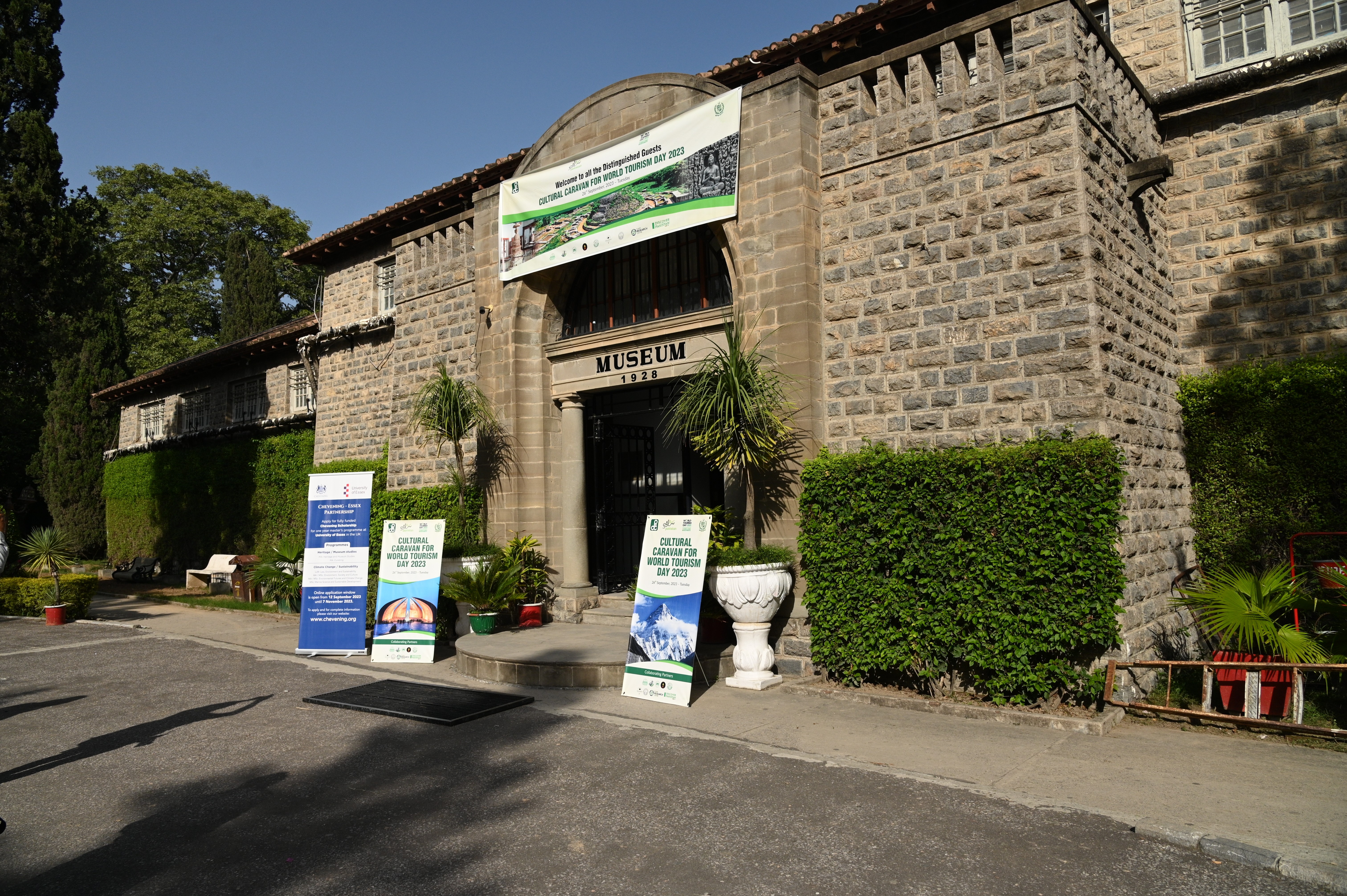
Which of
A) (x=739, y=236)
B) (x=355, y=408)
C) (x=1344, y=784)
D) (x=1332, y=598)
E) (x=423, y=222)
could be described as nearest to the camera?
(x=1344, y=784)

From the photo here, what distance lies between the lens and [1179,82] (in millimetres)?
9461

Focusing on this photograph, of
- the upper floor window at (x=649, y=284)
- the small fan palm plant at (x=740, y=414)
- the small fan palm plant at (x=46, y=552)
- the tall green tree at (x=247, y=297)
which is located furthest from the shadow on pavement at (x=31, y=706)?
the tall green tree at (x=247, y=297)

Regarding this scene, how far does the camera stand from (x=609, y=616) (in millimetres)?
10922

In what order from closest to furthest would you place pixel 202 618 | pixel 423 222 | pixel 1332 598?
pixel 1332 598, pixel 202 618, pixel 423 222

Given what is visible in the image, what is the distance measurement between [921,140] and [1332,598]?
5.52 m

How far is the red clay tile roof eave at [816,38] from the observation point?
32.1 feet

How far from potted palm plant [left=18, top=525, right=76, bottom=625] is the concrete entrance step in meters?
10.9

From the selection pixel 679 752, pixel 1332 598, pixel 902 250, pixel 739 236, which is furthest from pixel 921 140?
pixel 679 752

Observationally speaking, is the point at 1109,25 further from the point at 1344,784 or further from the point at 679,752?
the point at 679,752

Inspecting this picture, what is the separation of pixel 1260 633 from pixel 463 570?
848 cm

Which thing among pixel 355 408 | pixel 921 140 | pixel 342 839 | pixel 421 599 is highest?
pixel 921 140

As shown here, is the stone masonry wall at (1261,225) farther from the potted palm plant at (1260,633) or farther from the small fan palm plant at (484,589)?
the small fan palm plant at (484,589)

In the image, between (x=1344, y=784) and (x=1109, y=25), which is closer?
(x=1344, y=784)

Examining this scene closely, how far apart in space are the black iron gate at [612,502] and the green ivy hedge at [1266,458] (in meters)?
6.41
